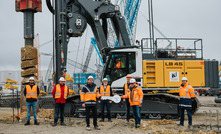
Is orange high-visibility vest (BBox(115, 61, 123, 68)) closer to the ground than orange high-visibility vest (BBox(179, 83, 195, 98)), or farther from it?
farther from it

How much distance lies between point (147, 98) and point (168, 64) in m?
1.85

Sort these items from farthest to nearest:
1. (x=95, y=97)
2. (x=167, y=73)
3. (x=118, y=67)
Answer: (x=167, y=73)
(x=118, y=67)
(x=95, y=97)

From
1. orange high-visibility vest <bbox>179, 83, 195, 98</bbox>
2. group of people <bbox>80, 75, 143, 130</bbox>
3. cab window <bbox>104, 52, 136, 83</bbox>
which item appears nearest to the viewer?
group of people <bbox>80, 75, 143, 130</bbox>

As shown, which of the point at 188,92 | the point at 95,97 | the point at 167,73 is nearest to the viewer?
the point at 95,97

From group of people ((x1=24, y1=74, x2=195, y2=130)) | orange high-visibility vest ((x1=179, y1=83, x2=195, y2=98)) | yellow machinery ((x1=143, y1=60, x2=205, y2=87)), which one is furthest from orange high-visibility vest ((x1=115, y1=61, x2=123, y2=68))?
orange high-visibility vest ((x1=179, y1=83, x2=195, y2=98))

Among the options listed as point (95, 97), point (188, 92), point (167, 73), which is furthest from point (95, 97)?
point (167, 73)

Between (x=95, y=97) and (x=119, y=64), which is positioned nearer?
(x=95, y=97)

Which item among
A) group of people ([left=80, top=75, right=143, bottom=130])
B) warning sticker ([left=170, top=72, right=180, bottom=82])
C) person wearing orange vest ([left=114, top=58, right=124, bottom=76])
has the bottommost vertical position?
group of people ([left=80, top=75, right=143, bottom=130])

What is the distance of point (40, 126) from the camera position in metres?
10.5

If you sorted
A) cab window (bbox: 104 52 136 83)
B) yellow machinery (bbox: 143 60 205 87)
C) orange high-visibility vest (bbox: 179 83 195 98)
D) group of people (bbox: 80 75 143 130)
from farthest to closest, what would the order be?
yellow machinery (bbox: 143 60 205 87) → cab window (bbox: 104 52 136 83) → orange high-visibility vest (bbox: 179 83 195 98) → group of people (bbox: 80 75 143 130)

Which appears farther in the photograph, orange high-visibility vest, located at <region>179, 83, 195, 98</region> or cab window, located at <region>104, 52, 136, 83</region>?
cab window, located at <region>104, 52, 136, 83</region>

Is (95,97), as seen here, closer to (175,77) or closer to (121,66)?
(121,66)

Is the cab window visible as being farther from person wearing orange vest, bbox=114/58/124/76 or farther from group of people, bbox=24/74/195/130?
group of people, bbox=24/74/195/130

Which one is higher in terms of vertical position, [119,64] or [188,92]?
[119,64]
